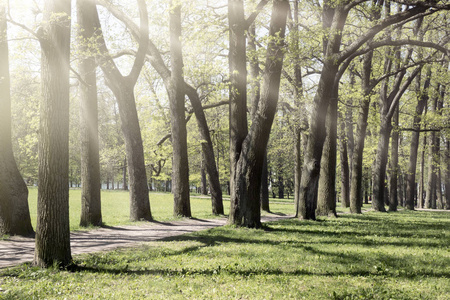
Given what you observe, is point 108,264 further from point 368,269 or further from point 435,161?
point 435,161

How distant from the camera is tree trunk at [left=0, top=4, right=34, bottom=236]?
10.0 meters

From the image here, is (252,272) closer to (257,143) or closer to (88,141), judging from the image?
(257,143)

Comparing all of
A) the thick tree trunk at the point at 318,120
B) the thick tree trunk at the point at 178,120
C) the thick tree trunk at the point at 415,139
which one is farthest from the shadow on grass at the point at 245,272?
the thick tree trunk at the point at 415,139

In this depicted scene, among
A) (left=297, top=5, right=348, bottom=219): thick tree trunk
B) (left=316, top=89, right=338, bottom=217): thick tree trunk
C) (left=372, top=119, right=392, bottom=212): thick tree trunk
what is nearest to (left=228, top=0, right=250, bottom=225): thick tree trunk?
(left=297, top=5, right=348, bottom=219): thick tree trunk

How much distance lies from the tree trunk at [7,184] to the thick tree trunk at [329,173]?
1208 centimetres

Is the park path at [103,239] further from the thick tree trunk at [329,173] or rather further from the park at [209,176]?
the thick tree trunk at [329,173]

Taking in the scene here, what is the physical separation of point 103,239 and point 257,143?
561 cm

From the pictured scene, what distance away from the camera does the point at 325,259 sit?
701cm

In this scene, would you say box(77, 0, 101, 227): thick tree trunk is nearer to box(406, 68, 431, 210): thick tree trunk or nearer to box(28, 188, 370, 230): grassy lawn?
box(28, 188, 370, 230): grassy lawn

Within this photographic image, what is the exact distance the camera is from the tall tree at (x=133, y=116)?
1341cm

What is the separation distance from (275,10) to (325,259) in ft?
27.0

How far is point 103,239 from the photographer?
34.0ft

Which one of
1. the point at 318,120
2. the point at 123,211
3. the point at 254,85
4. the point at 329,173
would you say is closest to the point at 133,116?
the point at 254,85

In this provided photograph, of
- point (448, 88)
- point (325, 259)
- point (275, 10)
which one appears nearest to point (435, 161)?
point (448, 88)
